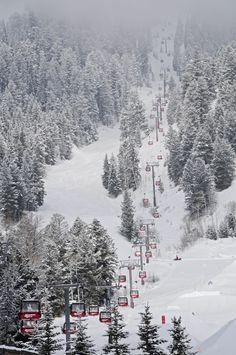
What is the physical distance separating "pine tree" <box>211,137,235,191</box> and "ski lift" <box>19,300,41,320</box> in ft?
246

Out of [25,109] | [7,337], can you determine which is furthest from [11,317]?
[25,109]

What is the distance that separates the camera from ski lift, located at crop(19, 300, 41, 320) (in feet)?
104

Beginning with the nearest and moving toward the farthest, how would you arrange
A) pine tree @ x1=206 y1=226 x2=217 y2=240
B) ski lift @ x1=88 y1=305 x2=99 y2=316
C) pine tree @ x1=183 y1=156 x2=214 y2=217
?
ski lift @ x1=88 y1=305 x2=99 y2=316 < pine tree @ x1=206 y1=226 x2=217 y2=240 < pine tree @ x1=183 y1=156 x2=214 y2=217

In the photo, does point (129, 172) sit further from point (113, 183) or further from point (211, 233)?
point (211, 233)

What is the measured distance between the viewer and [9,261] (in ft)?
158

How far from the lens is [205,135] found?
358 ft

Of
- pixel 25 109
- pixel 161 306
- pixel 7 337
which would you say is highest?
pixel 25 109

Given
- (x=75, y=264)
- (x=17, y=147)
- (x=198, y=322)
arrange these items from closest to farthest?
(x=198, y=322) → (x=75, y=264) → (x=17, y=147)

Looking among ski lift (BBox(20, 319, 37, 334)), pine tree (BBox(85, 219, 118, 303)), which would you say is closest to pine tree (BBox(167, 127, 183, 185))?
pine tree (BBox(85, 219, 118, 303))

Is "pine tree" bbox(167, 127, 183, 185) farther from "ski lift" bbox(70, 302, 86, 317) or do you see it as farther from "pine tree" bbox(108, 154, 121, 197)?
"ski lift" bbox(70, 302, 86, 317)

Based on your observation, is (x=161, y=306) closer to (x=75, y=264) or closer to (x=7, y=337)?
(x=75, y=264)

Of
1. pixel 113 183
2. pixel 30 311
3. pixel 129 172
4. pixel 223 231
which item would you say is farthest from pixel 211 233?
pixel 30 311

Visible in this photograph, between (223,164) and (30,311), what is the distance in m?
75.8

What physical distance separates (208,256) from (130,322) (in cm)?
3222
